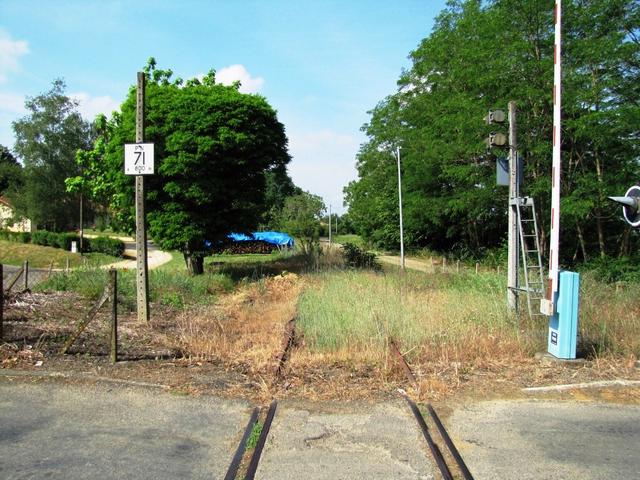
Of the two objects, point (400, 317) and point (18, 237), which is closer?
point (400, 317)

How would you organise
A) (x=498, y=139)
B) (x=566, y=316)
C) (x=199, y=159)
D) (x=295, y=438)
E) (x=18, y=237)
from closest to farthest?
(x=295, y=438) < (x=566, y=316) < (x=498, y=139) < (x=199, y=159) < (x=18, y=237)

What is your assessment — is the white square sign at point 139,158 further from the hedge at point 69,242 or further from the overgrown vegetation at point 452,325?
the hedge at point 69,242

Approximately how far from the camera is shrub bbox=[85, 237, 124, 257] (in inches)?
1661

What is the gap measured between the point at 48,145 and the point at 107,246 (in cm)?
1149

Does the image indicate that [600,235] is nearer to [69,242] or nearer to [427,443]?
[427,443]

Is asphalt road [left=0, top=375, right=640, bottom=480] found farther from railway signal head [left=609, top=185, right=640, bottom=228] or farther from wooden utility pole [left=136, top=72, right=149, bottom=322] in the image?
wooden utility pole [left=136, top=72, right=149, bottom=322]

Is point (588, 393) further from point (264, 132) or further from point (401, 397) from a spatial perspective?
point (264, 132)

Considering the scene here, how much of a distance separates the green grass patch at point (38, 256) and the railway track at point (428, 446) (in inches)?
1386

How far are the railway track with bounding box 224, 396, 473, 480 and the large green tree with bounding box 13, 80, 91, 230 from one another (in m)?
47.8

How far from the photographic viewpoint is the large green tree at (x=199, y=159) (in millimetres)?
15641

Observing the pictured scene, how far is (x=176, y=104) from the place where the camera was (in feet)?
52.4

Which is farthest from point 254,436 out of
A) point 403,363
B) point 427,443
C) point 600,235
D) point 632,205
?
point 600,235

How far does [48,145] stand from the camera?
46.2m

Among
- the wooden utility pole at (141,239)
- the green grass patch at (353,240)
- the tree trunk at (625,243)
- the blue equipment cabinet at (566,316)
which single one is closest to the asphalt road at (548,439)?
the blue equipment cabinet at (566,316)
